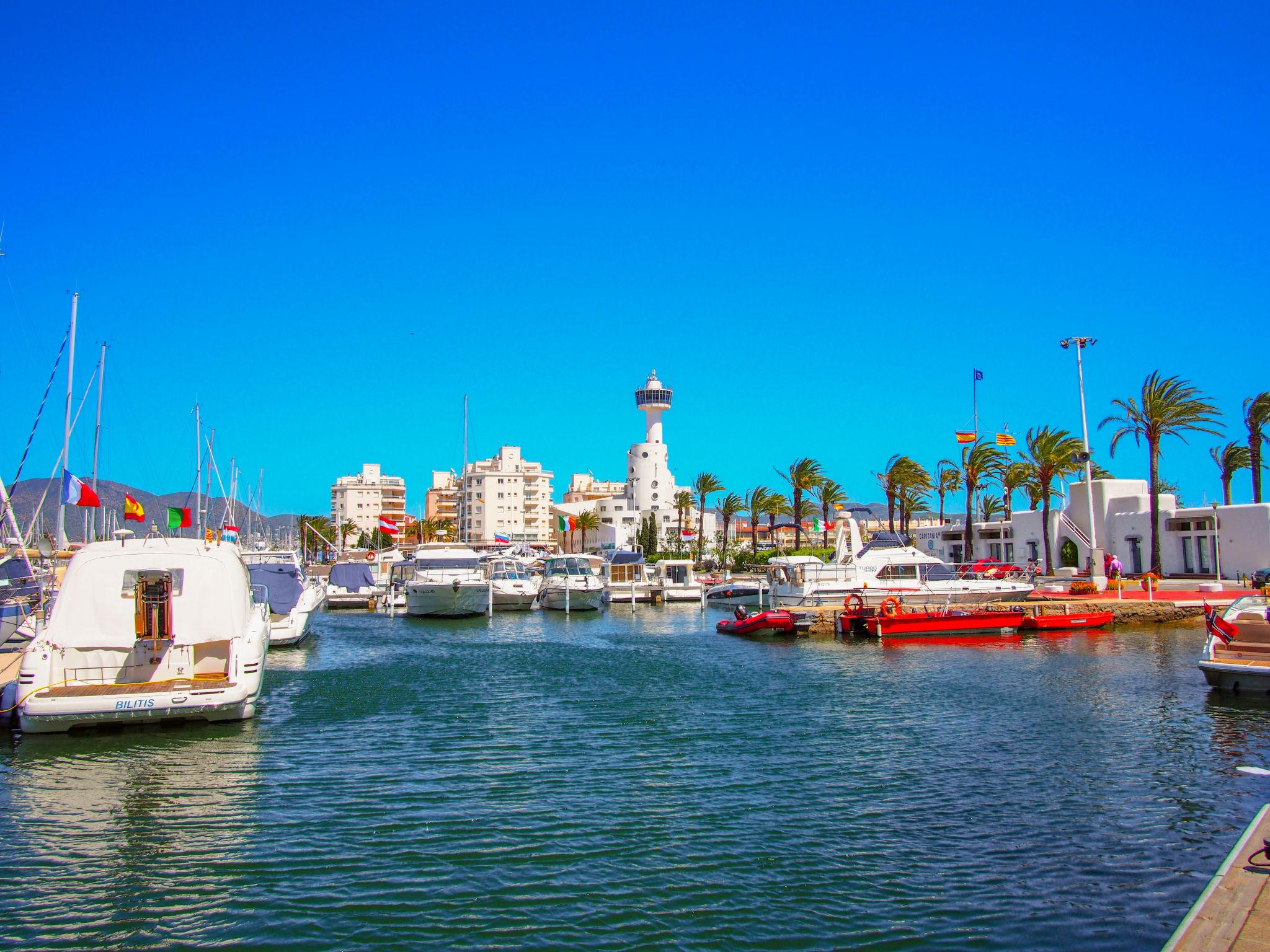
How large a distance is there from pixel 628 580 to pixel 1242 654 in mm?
50500

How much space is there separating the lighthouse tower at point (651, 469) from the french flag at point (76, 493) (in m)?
117

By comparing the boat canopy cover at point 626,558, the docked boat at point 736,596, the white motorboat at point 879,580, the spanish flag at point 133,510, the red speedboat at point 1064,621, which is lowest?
the red speedboat at point 1064,621

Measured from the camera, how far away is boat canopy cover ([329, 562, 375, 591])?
62.9 metres

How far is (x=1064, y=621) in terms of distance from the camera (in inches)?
1704

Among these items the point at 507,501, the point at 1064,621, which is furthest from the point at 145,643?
the point at 507,501

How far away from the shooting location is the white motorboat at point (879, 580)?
153 feet

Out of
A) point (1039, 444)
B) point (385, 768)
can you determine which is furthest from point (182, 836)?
point (1039, 444)

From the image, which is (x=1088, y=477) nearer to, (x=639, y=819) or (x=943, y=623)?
(x=943, y=623)

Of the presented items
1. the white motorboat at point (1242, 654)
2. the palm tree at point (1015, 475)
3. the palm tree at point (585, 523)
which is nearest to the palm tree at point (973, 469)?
the palm tree at point (1015, 475)

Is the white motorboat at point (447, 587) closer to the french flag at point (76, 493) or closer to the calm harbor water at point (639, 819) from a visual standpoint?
the french flag at point (76, 493)

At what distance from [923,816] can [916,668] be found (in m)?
17.8

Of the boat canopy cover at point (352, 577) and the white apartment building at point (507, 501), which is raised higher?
the white apartment building at point (507, 501)

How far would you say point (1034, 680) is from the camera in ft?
92.6

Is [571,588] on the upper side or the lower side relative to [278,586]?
lower
